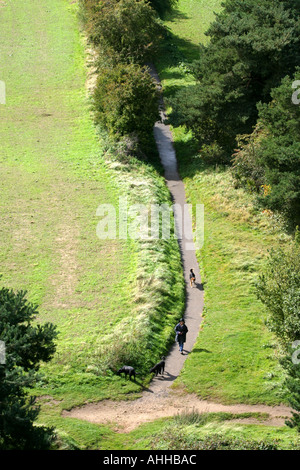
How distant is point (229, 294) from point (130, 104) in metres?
16.9

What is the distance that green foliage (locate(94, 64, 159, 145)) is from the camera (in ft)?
131

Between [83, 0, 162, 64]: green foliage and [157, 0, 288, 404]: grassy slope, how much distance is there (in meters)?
7.97

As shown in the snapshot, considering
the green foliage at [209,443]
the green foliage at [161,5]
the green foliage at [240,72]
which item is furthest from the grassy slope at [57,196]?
the green foliage at [161,5]

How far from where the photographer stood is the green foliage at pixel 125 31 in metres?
46.7

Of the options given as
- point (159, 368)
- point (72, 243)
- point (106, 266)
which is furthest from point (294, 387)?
point (72, 243)

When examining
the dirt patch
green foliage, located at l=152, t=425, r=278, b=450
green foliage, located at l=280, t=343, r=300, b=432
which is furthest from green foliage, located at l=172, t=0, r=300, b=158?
green foliage, located at l=152, t=425, r=278, b=450

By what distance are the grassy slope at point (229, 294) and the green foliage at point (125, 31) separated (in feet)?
26.1

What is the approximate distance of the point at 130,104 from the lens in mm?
40125

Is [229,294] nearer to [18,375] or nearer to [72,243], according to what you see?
[72,243]

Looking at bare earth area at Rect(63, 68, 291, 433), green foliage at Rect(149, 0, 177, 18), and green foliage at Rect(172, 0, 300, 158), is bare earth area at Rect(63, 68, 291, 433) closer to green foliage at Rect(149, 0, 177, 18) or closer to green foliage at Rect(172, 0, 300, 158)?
green foliage at Rect(172, 0, 300, 158)

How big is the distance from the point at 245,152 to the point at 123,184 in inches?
302

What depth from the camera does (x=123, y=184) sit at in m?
37.6

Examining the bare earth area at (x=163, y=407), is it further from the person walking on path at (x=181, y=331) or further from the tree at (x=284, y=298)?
the tree at (x=284, y=298)
